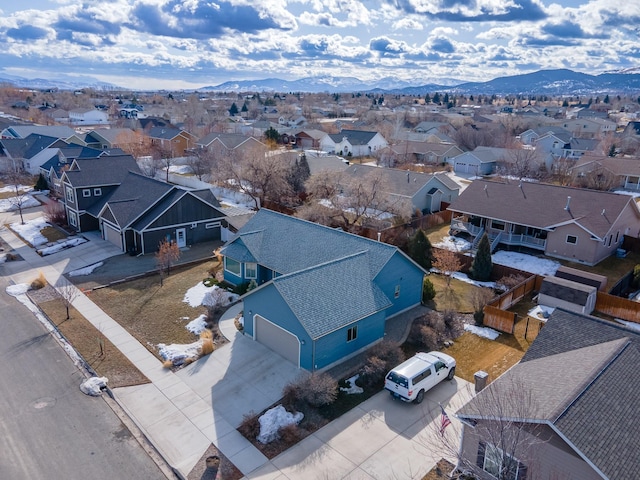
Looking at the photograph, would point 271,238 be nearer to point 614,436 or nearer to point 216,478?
point 216,478

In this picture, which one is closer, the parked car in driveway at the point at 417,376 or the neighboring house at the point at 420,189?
the parked car in driveway at the point at 417,376

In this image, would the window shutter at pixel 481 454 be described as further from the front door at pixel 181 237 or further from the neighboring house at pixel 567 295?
the front door at pixel 181 237

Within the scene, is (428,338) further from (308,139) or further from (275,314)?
(308,139)

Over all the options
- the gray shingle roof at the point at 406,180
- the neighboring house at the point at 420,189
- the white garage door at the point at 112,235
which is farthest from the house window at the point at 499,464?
the gray shingle roof at the point at 406,180

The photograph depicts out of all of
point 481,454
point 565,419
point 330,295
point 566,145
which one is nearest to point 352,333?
point 330,295

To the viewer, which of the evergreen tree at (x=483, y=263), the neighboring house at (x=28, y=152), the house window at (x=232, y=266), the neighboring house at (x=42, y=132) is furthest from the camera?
the neighboring house at (x=42, y=132)

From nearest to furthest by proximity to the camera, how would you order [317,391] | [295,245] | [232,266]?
[317,391]
[295,245]
[232,266]
